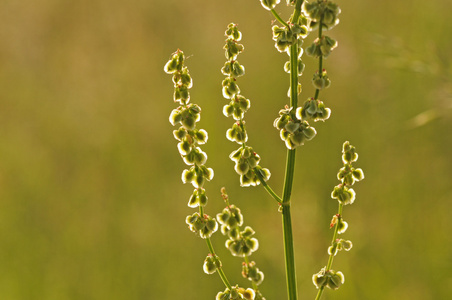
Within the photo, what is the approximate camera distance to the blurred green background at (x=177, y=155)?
291cm

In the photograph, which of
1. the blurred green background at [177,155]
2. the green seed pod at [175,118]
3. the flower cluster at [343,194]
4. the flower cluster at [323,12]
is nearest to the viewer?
the flower cluster at [323,12]

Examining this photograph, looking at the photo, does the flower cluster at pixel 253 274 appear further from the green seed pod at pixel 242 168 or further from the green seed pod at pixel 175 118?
the green seed pod at pixel 175 118

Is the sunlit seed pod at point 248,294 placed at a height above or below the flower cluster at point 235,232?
below

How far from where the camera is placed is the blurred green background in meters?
2.91

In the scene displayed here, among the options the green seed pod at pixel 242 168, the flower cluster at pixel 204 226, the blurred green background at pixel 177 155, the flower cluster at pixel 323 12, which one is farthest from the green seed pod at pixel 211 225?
the blurred green background at pixel 177 155

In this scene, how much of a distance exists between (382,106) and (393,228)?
3.00 feet

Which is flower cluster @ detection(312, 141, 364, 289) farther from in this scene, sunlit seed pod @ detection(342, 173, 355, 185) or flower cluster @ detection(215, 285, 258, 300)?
flower cluster @ detection(215, 285, 258, 300)

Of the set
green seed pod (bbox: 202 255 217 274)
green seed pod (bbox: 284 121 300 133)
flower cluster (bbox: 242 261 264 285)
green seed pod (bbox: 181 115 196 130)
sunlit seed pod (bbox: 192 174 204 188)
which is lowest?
green seed pod (bbox: 202 255 217 274)

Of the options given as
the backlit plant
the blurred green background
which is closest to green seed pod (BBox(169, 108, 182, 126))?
the backlit plant

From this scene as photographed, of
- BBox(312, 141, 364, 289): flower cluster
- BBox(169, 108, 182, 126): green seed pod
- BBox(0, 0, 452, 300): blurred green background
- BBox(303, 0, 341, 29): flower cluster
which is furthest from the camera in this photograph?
BBox(0, 0, 452, 300): blurred green background

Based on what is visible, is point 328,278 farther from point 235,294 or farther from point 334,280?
point 235,294

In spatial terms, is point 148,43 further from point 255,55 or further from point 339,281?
point 339,281

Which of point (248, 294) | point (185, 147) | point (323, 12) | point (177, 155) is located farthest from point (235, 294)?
point (177, 155)

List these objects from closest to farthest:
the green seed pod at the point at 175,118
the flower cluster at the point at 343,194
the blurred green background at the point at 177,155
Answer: the green seed pod at the point at 175,118, the flower cluster at the point at 343,194, the blurred green background at the point at 177,155
